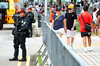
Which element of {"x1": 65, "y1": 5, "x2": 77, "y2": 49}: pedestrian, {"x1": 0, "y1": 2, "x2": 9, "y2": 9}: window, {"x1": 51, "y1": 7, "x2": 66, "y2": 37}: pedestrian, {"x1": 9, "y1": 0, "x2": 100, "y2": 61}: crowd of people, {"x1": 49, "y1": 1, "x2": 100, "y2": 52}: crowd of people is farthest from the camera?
{"x1": 0, "y1": 2, "x2": 9, "y2": 9}: window

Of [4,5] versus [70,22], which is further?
[4,5]

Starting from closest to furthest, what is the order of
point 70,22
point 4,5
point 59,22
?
point 59,22
point 70,22
point 4,5

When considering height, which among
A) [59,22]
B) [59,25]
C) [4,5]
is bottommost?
[4,5]

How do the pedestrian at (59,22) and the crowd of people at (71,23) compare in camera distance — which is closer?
the crowd of people at (71,23)

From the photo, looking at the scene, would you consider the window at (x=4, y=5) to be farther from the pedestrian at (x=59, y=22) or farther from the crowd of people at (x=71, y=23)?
the pedestrian at (x=59, y=22)

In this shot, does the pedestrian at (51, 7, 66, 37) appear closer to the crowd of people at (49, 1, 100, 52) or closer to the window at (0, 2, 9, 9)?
the crowd of people at (49, 1, 100, 52)

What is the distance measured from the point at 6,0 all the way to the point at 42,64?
2035 centimetres

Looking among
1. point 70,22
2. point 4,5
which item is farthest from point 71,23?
point 4,5

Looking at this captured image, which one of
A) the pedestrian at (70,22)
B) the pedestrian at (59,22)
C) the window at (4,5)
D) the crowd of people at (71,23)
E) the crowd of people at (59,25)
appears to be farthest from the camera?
the window at (4,5)

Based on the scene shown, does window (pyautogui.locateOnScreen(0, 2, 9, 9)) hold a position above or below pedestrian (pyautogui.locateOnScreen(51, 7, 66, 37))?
below

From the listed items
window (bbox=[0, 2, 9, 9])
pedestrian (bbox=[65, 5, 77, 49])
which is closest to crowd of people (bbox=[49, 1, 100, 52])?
pedestrian (bbox=[65, 5, 77, 49])

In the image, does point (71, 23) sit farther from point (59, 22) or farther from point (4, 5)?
point (4, 5)

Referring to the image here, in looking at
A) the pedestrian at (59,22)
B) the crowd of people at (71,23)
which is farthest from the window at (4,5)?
the pedestrian at (59,22)

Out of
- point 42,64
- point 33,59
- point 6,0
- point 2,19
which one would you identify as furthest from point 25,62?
point 6,0
